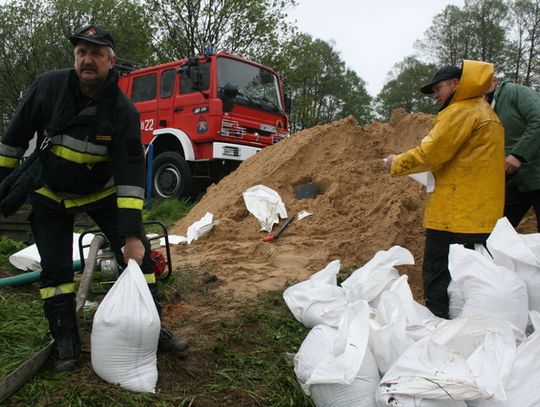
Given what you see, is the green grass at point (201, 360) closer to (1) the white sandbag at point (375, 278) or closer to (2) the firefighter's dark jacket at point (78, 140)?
(1) the white sandbag at point (375, 278)

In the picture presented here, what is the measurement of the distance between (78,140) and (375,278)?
2.01 meters

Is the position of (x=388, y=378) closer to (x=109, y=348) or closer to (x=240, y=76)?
(x=109, y=348)

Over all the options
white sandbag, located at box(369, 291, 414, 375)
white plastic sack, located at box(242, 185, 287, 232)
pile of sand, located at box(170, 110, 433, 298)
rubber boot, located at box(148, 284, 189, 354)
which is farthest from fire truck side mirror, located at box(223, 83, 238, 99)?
white sandbag, located at box(369, 291, 414, 375)

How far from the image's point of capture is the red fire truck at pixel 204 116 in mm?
8648

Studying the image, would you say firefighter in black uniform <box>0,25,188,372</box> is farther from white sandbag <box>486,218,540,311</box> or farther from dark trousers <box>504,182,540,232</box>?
dark trousers <box>504,182,540,232</box>

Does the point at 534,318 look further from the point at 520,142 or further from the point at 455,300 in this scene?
the point at 520,142

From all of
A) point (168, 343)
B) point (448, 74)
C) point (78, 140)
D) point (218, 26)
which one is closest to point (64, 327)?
point (168, 343)

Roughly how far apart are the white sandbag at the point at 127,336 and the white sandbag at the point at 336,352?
73 centimetres

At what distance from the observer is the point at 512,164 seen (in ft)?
10.8

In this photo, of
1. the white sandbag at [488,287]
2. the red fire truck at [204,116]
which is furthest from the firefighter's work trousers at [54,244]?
the red fire truck at [204,116]

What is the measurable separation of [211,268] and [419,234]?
7.53 ft

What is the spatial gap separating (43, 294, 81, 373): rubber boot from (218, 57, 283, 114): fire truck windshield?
6.44 meters

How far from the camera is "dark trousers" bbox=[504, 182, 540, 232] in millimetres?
3506

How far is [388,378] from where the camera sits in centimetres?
204
